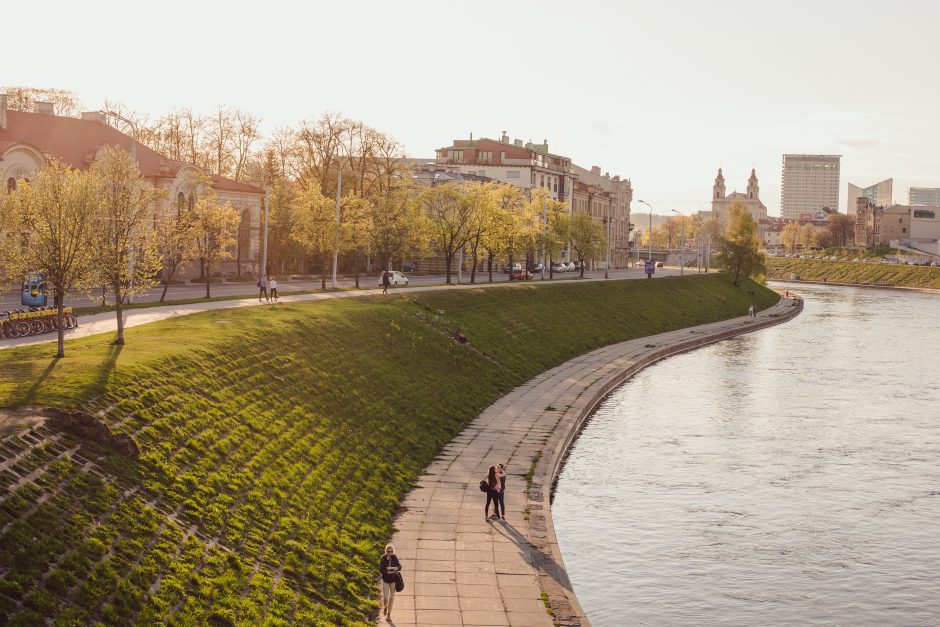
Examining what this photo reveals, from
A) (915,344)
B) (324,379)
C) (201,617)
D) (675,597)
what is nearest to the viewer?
(201,617)

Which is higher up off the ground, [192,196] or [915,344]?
[192,196]

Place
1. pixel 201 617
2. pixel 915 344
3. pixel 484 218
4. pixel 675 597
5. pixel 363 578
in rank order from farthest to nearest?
pixel 484 218
pixel 915 344
pixel 675 597
pixel 363 578
pixel 201 617

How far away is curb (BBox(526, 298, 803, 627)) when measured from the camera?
22.4m

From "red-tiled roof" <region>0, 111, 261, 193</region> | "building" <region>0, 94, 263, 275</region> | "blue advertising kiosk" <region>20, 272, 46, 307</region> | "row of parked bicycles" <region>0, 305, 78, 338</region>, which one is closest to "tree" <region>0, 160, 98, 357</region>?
"row of parked bicycles" <region>0, 305, 78, 338</region>

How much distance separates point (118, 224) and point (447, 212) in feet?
187

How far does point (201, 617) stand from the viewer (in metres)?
18.8

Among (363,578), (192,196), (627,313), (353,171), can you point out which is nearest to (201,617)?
(363,578)

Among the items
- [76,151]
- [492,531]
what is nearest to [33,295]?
[492,531]

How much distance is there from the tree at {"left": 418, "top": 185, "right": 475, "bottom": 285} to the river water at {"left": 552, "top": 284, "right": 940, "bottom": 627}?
30.4 m

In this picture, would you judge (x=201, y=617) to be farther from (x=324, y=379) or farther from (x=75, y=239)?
(x=324, y=379)

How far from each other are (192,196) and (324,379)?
4566cm

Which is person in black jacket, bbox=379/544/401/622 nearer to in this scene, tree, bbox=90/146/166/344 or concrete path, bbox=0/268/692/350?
tree, bbox=90/146/166/344

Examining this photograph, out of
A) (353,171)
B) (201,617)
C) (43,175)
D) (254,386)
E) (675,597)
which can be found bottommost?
(675,597)

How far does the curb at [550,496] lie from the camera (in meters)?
22.4
